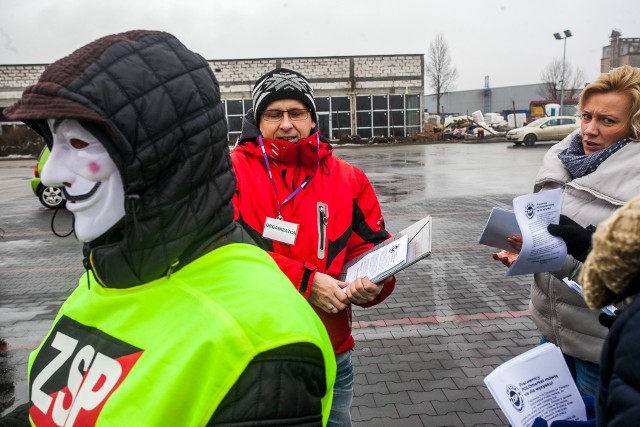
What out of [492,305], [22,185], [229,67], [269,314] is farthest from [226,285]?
[229,67]

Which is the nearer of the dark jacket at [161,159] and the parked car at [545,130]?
the dark jacket at [161,159]

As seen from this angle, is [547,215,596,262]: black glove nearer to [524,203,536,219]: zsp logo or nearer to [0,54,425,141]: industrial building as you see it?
[524,203,536,219]: zsp logo

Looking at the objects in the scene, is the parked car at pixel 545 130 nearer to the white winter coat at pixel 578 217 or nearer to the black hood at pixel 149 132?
the white winter coat at pixel 578 217

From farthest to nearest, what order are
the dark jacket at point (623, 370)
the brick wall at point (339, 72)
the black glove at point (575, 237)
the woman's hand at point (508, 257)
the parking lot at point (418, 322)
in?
the brick wall at point (339, 72)
the parking lot at point (418, 322)
the woman's hand at point (508, 257)
the black glove at point (575, 237)
the dark jacket at point (623, 370)

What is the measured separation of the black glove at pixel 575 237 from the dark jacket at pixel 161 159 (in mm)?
1409

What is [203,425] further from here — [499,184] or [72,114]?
[499,184]

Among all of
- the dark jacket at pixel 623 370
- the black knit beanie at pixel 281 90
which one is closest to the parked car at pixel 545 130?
the black knit beanie at pixel 281 90

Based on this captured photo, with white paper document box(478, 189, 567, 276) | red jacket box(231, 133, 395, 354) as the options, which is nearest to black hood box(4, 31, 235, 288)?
red jacket box(231, 133, 395, 354)

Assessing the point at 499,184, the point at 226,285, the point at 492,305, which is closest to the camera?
the point at 226,285

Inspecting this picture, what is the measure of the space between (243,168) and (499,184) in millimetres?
12588

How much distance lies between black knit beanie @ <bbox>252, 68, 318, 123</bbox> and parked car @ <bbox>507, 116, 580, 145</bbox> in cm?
2826

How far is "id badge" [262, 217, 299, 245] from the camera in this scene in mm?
2172

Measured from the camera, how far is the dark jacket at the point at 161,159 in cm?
105

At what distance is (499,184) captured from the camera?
13.8m
